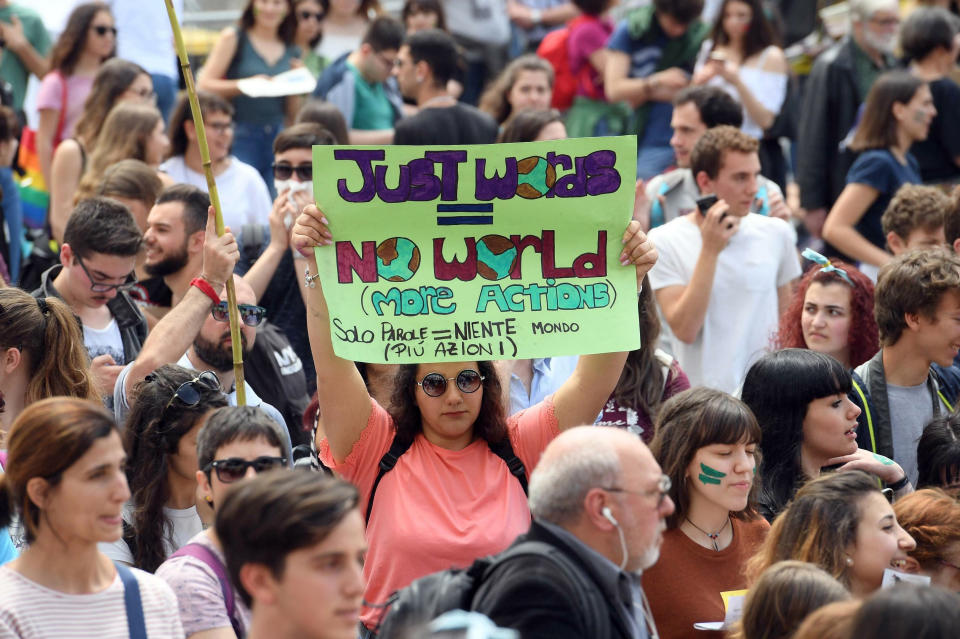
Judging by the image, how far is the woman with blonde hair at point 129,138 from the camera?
329 inches

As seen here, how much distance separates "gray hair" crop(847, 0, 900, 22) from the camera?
1028 centimetres

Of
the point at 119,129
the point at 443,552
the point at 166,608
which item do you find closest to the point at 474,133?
the point at 119,129

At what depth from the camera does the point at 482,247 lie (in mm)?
5012

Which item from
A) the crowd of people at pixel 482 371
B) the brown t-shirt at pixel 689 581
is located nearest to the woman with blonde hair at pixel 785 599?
the crowd of people at pixel 482 371

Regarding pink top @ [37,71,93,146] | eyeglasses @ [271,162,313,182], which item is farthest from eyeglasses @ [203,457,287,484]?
pink top @ [37,71,93,146]

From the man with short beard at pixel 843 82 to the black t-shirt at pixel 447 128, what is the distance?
2.61m

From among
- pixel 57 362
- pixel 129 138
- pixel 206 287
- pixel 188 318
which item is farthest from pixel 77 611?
pixel 129 138

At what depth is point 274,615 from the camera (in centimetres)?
334

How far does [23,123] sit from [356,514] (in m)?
7.72

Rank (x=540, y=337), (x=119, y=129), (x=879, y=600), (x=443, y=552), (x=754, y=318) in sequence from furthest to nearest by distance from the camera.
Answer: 1. (x=119, y=129)
2. (x=754, y=318)
3. (x=540, y=337)
4. (x=443, y=552)
5. (x=879, y=600)

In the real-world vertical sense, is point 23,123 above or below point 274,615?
below

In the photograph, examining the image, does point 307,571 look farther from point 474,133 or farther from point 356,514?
point 474,133

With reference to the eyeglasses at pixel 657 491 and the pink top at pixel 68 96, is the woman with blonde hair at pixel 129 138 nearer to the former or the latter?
the pink top at pixel 68 96

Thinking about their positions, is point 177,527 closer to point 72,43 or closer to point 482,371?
point 482,371
